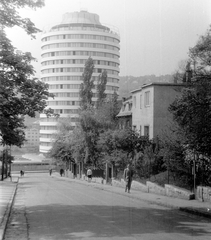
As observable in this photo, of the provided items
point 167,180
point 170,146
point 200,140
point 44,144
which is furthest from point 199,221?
point 44,144

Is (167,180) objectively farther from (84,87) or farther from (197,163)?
(84,87)

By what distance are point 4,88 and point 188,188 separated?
451 inches

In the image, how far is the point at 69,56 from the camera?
456ft

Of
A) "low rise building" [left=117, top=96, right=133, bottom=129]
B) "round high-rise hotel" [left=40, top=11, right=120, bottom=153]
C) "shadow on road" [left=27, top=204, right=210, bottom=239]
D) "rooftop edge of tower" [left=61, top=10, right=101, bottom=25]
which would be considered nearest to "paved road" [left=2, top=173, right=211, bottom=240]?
"shadow on road" [left=27, top=204, right=210, bottom=239]

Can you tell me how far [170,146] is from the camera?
22.6 meters

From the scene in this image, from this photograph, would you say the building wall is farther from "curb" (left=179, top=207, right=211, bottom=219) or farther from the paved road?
"curb" (left=179, top=207, right=211, bottom=219)

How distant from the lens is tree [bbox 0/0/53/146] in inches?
585

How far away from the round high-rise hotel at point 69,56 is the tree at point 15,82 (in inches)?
4763

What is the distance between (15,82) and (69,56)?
412ft

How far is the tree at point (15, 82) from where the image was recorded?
14852 mm

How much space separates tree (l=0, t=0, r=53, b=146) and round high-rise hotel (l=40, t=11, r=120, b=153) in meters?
121

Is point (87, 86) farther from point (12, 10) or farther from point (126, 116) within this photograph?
point (12, 10)

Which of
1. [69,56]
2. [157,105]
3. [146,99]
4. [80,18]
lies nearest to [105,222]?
[157,105]

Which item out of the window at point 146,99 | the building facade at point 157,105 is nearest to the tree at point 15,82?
the building facade at point 157,105
